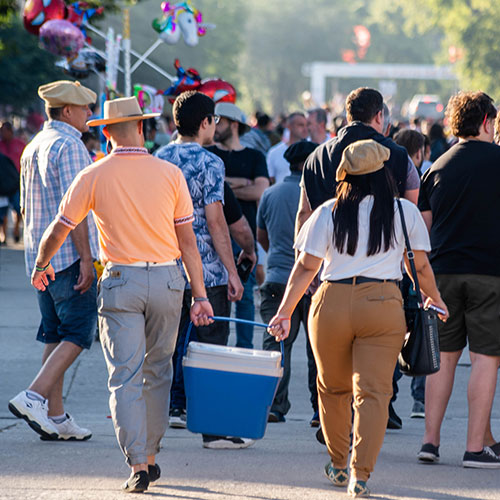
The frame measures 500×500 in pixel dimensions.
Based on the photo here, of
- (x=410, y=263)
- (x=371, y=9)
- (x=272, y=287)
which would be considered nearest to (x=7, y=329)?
(x=272, y=287)

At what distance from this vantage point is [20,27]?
97.8ft

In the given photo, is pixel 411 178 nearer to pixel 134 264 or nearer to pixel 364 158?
pixel 364 158

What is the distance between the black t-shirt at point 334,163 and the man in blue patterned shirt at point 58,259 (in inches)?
49.2

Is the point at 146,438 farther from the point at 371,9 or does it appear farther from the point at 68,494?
the point at 371,9

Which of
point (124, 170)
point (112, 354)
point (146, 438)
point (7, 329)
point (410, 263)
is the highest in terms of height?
point (124, 170)

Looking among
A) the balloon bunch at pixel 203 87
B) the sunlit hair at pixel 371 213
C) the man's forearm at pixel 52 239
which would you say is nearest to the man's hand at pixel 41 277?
the man's forearm at pixel 52 239

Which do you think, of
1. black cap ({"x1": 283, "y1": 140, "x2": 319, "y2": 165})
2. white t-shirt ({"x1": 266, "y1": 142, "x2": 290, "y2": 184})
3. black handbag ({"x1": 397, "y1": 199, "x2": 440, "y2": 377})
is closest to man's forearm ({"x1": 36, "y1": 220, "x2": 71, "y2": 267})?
black handbag ({"x1": 397, "y1": 199, "x2": 440, "y2": 377})

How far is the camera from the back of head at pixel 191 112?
623cm

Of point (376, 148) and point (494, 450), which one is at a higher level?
point (376, 148)

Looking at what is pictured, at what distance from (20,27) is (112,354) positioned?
85.9 ft

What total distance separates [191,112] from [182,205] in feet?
3.71

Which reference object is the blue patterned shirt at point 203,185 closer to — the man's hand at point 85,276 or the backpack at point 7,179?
the man's hand at point 85,276

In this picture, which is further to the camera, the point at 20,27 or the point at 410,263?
the point at 20,27

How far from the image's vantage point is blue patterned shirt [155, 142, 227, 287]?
20.2 ft
